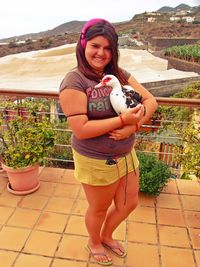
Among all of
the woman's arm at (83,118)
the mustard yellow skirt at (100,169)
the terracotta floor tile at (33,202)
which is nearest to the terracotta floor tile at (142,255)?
the mustard yellow skirt at (100,169)

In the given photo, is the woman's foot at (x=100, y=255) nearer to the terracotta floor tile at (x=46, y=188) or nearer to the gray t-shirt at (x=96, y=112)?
the gray t-shirt at (x=96, y=112)

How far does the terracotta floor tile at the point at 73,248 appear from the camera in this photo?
6.53 feet

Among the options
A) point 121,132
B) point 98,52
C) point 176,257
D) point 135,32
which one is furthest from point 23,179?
point 135,32

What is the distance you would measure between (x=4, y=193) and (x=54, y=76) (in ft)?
22.7

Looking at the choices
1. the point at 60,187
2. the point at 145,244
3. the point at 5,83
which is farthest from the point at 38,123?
the point at 5,83

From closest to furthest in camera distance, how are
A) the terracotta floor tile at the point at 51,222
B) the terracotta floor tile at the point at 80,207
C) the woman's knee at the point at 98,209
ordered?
the woman's knee at the point at 98,209 → the terracotta floor tile at the point at 51,222 → the terracotta floor tile at the point at 80,207

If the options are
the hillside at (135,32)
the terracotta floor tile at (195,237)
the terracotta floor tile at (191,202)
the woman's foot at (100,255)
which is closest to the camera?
the woman's foot at (100,255)

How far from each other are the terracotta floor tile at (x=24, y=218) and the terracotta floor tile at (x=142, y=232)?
824mm

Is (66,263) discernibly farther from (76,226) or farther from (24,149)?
(24,149)

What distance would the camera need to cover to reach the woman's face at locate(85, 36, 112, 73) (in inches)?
51.1

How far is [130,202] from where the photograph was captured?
169 centimetres

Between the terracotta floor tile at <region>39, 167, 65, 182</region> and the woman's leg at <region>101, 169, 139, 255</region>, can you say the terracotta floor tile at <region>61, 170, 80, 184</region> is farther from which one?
the woman's leg at <region>101, 169, 139, 255</region>

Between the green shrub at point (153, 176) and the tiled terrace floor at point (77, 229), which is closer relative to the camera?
the tiled terrace floor at point (77, 229)

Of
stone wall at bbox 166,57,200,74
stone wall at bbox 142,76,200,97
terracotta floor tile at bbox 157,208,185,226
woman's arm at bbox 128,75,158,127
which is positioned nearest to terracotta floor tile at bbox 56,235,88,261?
terracotta floor tile at bbox 157,208,185,226
